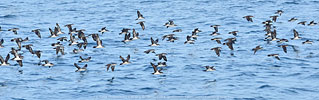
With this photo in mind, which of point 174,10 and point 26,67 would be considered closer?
point 26,67

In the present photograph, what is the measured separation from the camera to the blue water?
29.0 m

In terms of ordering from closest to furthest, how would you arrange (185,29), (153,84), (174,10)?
(153,84) → (185,29) → (174,10)

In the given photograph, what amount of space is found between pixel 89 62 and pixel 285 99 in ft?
41.3

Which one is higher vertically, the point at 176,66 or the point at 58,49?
the point at 58,49

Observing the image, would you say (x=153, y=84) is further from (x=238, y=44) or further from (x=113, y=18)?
(x=113, y=18)

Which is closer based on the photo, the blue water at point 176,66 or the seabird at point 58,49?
the blue water at point 176,66

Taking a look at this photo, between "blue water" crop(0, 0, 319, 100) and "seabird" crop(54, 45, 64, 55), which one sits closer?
"blue water" crop(0, 0, 319, 100)

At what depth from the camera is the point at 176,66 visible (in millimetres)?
34781

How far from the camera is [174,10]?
6184 cm

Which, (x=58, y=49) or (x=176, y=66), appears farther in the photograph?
(x=58, y=49)

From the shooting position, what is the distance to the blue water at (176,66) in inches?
1144

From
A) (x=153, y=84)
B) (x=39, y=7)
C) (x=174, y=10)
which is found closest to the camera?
(x=153, y=84)

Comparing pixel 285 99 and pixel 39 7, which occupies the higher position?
pixel 39 7

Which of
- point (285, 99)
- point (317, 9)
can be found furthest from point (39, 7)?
point (285, 99)
